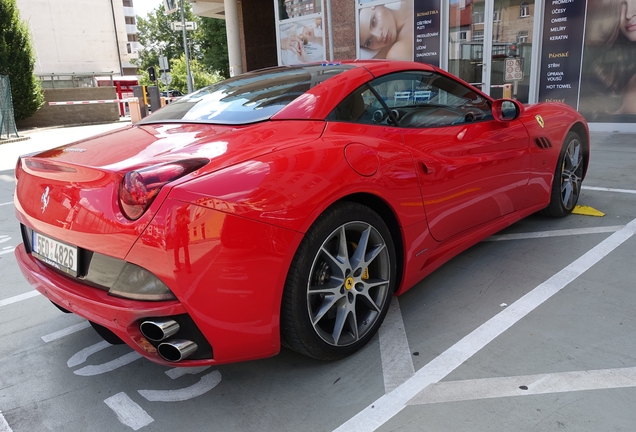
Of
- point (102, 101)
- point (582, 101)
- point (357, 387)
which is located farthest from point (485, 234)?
point (102, 101)

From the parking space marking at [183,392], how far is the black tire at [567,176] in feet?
10.2

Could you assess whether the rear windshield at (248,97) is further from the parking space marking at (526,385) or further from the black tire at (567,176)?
the black tire at (567,176)

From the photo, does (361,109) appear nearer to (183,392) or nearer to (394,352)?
(394,352)

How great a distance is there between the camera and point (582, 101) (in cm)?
995

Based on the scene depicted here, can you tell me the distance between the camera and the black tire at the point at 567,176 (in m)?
4.08

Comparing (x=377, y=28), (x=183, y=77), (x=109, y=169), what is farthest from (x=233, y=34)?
(x=183, y=77)

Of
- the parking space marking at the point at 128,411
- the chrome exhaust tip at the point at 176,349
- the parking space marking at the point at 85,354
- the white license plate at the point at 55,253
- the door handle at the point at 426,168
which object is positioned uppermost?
the door handle at the point at 426,168

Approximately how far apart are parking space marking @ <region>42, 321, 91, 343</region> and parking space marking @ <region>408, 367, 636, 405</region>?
79.2 inches

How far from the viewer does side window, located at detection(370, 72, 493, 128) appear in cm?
283

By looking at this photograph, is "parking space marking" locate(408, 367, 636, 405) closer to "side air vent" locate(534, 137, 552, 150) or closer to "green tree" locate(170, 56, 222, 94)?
"side air vent" locate(534, 137, 552, 150)

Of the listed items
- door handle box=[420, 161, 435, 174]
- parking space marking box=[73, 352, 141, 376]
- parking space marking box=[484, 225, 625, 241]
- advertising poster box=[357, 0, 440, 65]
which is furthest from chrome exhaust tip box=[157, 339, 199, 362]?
advertising poster box=[357, 0, 440, 65]

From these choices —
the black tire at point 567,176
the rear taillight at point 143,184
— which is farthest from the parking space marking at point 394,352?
the black tire at point 567,176

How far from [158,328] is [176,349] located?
106 millimetres

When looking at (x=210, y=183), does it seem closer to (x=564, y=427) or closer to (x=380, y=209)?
(x=380, y=209)
